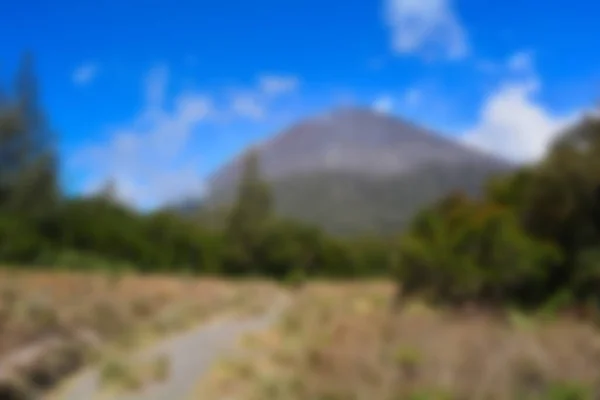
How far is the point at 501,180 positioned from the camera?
2245 cm

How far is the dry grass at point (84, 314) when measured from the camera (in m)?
12.7

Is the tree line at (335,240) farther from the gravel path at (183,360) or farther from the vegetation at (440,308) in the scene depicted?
the gravel path at (183,360)

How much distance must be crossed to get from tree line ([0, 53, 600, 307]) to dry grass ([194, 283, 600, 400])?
13.6 ft

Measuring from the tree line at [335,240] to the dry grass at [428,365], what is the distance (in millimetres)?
4146

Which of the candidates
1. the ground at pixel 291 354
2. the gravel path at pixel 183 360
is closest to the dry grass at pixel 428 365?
the ground at pixel 291 354

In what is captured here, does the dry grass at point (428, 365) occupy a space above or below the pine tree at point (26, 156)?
below

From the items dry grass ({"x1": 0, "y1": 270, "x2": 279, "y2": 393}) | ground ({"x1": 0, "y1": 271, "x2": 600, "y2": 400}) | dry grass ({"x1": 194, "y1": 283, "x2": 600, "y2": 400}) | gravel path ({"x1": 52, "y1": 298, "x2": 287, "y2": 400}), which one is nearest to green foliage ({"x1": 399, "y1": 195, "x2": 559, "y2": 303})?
ground ({"x1": 0, "y1": 271, "x2": 600, "y2": 400})

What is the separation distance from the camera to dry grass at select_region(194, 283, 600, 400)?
8.20m

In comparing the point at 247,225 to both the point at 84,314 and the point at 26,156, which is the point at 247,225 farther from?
the point at 84,314

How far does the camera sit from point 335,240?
67.5 metres

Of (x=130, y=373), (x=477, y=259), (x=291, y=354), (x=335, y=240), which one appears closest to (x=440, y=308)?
(x=477, y=259)

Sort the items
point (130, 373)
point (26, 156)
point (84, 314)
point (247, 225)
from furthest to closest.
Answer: point (247, 225)
point (26, 156)
point (84, 314)
point (130, 373)

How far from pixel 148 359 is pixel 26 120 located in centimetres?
4371

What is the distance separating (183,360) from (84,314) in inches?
212
